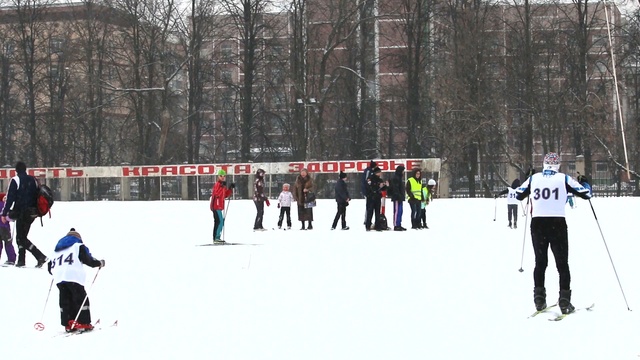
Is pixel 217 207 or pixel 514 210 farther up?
A: pixel 217 207

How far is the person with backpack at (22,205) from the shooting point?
17094mm

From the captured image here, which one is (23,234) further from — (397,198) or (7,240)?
(397,198)

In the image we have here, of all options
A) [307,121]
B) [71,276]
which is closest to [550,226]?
[71,276]

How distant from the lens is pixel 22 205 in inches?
675

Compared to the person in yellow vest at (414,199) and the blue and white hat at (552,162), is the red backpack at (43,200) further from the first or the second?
the person in yellow vest at (414,199)

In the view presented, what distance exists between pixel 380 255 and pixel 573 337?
890 centimetres

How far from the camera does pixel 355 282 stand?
14703 millimetres

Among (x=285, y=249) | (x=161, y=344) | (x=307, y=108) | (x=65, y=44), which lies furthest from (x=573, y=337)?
(x=65, y=44)

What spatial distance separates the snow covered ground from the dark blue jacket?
1.02 m

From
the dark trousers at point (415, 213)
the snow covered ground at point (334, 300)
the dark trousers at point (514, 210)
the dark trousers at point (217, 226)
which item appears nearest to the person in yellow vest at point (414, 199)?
the dark trousers at point (415, 213)

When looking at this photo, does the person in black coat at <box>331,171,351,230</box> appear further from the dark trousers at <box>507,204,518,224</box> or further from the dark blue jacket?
the dark blue jacket

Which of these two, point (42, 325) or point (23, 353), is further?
point (42, 325)

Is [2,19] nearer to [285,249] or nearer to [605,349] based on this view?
[285,249]

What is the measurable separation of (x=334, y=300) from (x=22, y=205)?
21.7ft
